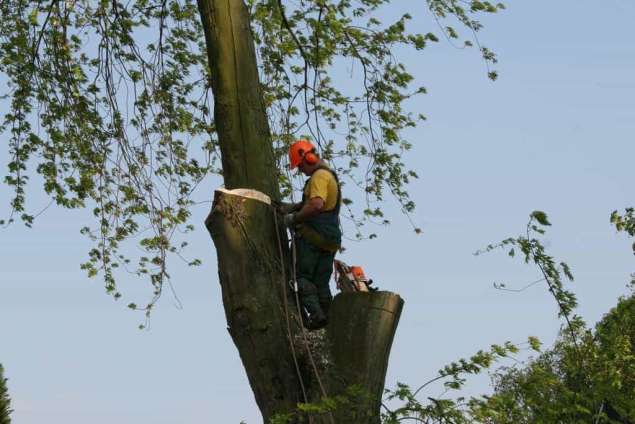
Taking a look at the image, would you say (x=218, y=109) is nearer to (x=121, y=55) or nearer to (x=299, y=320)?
(x=299, y=320)

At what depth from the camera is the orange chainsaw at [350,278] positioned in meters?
8.02

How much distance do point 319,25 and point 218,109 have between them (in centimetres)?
406

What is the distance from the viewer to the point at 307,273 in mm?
7887

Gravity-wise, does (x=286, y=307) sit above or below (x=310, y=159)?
below

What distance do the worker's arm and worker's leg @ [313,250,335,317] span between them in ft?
1.25

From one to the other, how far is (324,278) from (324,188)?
28.3 inches

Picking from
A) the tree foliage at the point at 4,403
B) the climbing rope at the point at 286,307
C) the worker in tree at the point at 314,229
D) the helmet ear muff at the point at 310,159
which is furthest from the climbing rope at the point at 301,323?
the tree foliage at the point at 4,403

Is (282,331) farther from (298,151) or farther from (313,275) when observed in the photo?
(298,151)

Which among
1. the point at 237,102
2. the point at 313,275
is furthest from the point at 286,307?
the point at 237,102

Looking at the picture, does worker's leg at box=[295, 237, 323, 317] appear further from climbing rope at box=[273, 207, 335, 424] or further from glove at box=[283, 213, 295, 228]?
glove at box=[283, 213, 295, 228]

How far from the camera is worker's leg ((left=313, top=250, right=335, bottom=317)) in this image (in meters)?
8.02

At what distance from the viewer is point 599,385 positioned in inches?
282

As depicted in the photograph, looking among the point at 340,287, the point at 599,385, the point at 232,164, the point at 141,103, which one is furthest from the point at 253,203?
the point at 141,103

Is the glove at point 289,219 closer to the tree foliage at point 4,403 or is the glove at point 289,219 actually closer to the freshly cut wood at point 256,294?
the freshly cut wood at point 256,294
